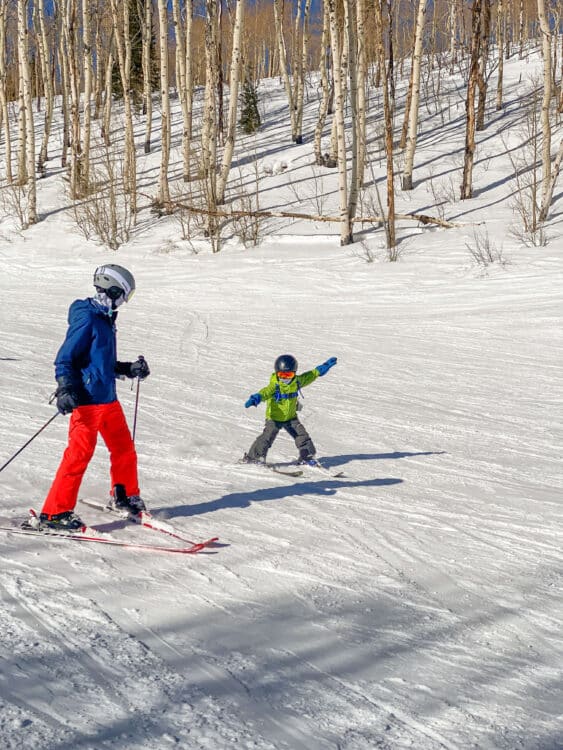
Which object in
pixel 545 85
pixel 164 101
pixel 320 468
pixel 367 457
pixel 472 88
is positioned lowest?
pixel 367 457

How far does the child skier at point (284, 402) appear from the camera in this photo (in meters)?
6.69

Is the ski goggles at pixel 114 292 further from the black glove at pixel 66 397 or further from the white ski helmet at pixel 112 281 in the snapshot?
the black glove at pixel 66 397

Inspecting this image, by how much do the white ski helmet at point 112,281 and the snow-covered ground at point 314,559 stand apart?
147 centimetres

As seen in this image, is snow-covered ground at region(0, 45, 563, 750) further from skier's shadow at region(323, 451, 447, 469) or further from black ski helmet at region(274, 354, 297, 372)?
black ski helmet at region(274, 354, 297, 372)

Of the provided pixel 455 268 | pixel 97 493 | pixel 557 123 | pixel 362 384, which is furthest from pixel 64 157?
pixel 97 493

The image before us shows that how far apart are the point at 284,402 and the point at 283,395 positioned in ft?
0.24

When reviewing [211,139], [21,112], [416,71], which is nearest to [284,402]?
[211,139]

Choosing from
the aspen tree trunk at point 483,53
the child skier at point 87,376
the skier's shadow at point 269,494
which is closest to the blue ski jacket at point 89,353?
the child skier at point 87,376

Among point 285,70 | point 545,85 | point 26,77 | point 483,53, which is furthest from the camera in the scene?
point 285,70

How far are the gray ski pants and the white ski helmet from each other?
241 cm

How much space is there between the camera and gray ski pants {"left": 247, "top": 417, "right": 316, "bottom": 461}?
6934 millimetres

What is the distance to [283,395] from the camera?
6.77 meters

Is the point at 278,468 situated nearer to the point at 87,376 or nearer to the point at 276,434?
the point at 276,434

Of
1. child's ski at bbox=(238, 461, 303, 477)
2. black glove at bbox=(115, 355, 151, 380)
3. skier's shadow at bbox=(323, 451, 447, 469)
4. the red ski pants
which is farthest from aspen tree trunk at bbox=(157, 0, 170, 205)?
the red ski pants
